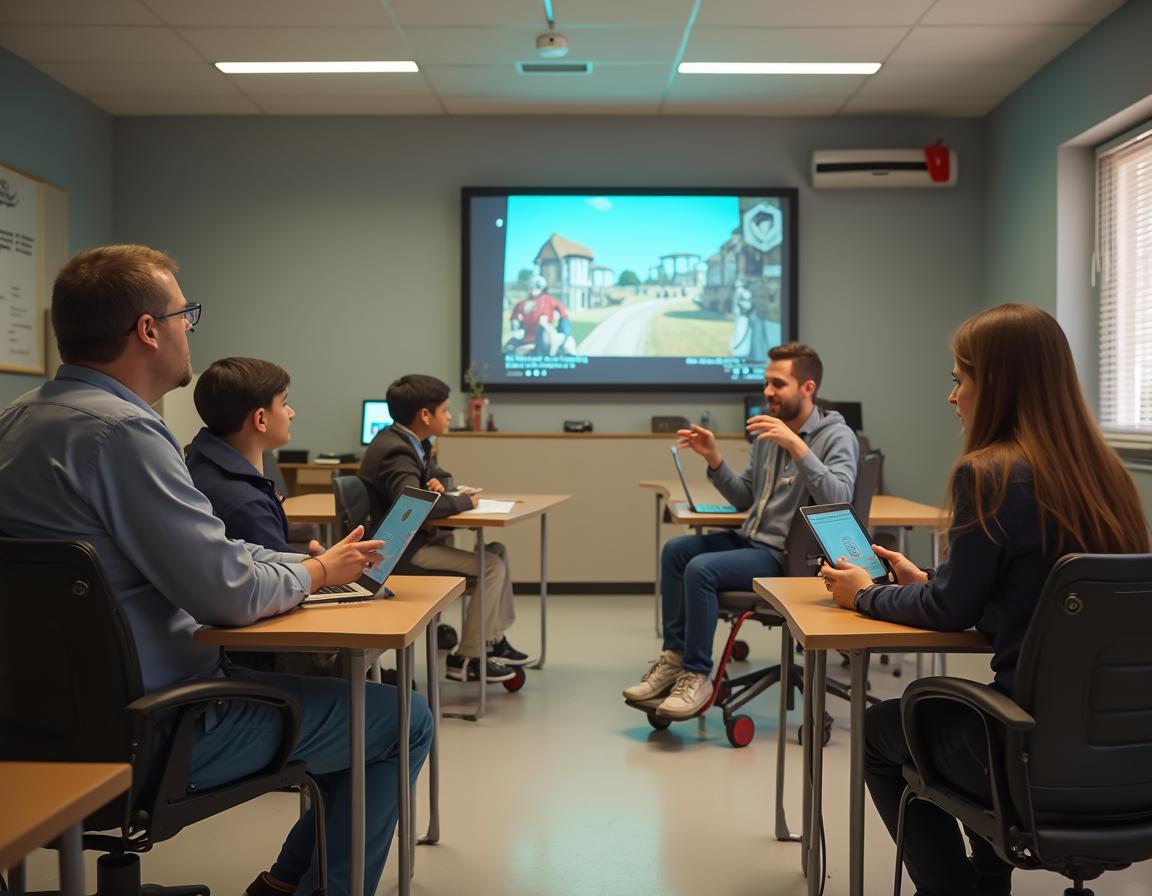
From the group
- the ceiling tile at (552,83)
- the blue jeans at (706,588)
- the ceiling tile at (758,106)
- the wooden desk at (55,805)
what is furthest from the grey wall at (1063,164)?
the wooden desk at (55,805)

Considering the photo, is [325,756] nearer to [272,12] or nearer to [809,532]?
[809,532]

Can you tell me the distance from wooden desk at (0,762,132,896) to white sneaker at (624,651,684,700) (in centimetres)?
281

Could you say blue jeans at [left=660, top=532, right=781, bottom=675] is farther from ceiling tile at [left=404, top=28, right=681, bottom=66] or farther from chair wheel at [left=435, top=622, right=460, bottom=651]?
ceiling tile at [left=404, top=28, right=681, bottom=66]

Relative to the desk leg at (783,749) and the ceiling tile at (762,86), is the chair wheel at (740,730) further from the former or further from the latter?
the ceiling tile at (762,86)

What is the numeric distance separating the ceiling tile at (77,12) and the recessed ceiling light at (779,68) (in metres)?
2.78

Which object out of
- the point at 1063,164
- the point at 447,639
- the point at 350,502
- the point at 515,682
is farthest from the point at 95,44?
the point at 1063,164

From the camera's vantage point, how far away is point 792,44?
218 inches

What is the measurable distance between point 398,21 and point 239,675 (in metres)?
4.09

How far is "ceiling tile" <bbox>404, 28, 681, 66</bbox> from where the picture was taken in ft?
17.7

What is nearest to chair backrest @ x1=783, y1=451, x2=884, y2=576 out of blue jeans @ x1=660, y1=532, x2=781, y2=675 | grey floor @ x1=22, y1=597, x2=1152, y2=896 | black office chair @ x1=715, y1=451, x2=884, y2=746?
black office chair @ x1=715, y1=451, x2=884, y2=746

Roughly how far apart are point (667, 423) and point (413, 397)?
3044 millimetres

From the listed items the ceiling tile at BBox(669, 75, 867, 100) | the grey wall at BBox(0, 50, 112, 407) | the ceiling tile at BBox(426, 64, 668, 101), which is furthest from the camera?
the ceiling tile at BBox(669, 75, 867, 100)

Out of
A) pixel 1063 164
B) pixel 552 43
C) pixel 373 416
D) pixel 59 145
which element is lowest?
pixel 373 416

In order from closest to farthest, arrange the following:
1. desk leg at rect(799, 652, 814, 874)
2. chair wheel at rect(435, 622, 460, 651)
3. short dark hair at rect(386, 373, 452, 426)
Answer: desk leg at rect(799, 652, 814, 874) → short dark hair at rect(386, 373, 452, 426) → chair wheel at rect(435, 622, 460, 651)
